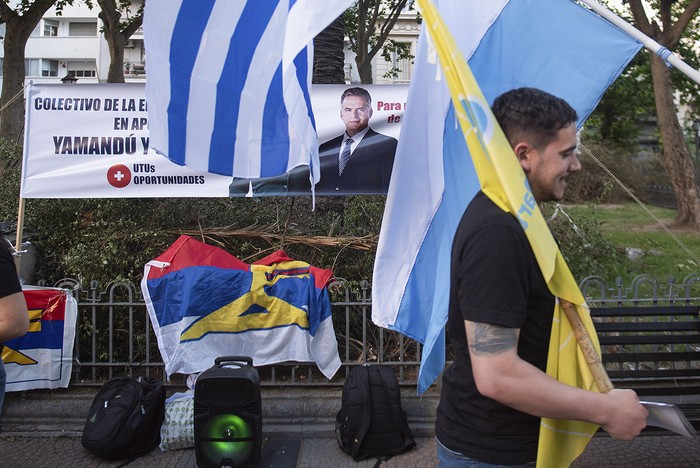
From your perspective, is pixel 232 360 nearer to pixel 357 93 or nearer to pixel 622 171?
pixel 357 93

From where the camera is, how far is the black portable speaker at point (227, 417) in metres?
4.42

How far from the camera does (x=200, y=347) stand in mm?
5098

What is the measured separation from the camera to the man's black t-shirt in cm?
185

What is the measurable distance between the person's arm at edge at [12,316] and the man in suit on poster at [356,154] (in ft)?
11.1

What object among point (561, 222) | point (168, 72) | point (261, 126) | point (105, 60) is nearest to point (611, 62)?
point (261, 126)

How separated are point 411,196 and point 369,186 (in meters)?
2.90

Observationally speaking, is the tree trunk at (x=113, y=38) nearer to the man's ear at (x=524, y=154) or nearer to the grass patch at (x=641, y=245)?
the grass patch at (x=641, y=245)

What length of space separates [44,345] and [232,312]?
1392 mm

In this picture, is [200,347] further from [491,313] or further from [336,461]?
[491,313]

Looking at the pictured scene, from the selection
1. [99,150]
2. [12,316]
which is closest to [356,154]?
[99,150]

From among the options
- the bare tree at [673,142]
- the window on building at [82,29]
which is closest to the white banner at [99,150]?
the bare tree at [673,142]

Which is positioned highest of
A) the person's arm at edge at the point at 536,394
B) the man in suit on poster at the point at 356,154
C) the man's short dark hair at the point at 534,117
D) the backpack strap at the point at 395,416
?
the man's short dark hair at the point at 534,117

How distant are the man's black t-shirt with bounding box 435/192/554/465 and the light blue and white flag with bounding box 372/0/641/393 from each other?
0.86m

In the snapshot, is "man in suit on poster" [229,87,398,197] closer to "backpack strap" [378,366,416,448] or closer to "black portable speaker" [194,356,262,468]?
"backpack strap" [378,366,416,448]
